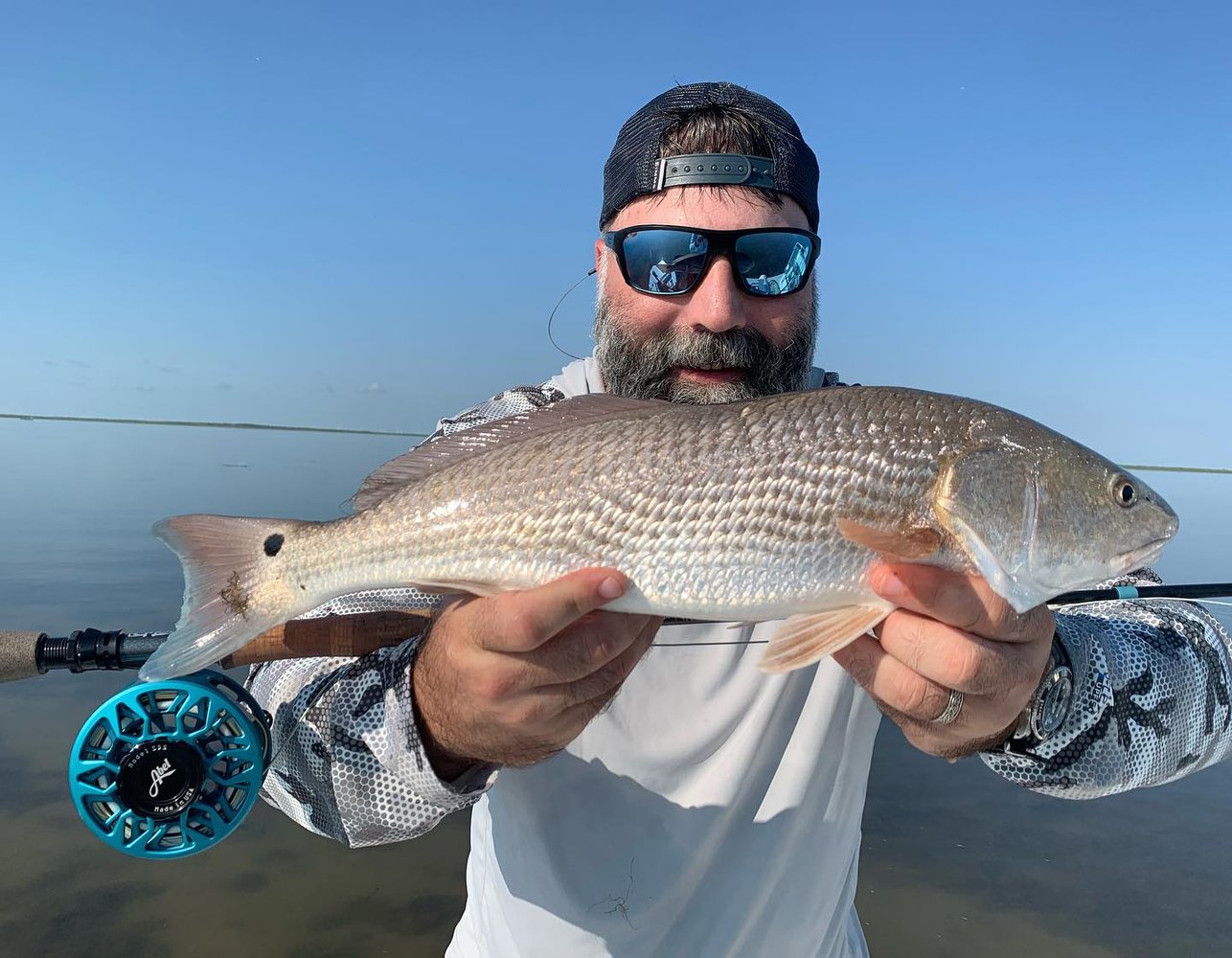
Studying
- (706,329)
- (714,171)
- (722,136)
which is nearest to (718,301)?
(706,329)

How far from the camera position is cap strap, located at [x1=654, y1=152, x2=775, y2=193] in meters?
3.52

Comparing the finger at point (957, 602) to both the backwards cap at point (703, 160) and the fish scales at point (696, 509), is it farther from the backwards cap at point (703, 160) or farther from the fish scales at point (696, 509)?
the backwards cap at point (703, 160)

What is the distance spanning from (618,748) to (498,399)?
166 centimetres

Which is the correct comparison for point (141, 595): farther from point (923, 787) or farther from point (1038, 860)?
point (1038, 860)

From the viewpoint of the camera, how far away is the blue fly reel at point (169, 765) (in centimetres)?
259

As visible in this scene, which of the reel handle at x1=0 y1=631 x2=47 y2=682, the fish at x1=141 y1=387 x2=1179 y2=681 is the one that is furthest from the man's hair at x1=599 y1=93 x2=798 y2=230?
the reel handle at x1=0 y1=631 x2=47 y2=682

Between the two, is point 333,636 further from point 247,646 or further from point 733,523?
point 733,523

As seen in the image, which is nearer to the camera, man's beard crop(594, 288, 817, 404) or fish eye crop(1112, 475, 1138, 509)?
fish eye crop(1112, 475, 1138, 509)

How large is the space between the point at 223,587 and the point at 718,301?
226 centimetres

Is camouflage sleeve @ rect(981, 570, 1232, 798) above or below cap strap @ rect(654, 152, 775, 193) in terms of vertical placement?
below

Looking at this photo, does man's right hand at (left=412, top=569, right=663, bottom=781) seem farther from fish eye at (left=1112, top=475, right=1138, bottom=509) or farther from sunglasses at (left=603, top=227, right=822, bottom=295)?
sunglasses at (left=603, top=227, right=822, bottom=295)

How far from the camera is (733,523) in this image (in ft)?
7.84

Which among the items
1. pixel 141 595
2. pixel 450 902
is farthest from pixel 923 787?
pixel 141 595

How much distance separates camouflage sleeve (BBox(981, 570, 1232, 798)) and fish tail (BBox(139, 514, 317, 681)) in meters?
2.47
